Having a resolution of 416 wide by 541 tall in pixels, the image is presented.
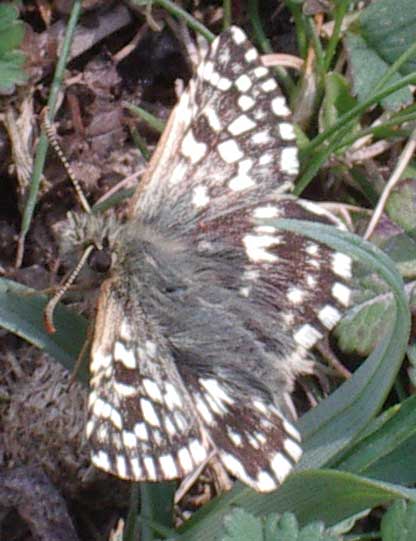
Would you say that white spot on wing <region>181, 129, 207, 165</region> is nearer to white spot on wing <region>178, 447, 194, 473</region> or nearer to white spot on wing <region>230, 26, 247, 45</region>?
white spot on wing <region>230, 26, 247, 45</region>

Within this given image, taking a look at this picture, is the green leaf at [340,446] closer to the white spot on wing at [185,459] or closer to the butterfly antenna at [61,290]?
the white spot on wing at [185,459]

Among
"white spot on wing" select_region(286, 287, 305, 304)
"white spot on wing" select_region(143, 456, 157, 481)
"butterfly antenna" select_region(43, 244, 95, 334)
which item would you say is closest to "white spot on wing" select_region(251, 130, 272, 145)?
"white spot on wing" select_region(286, 287, 305, 304)

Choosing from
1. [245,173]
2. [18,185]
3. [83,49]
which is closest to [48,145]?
[18,185]

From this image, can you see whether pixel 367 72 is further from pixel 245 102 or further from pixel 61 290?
pixel 61 290

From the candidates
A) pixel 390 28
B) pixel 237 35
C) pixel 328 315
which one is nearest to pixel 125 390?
pixel 328 315

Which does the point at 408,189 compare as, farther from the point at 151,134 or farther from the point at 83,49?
the point at 83,49
